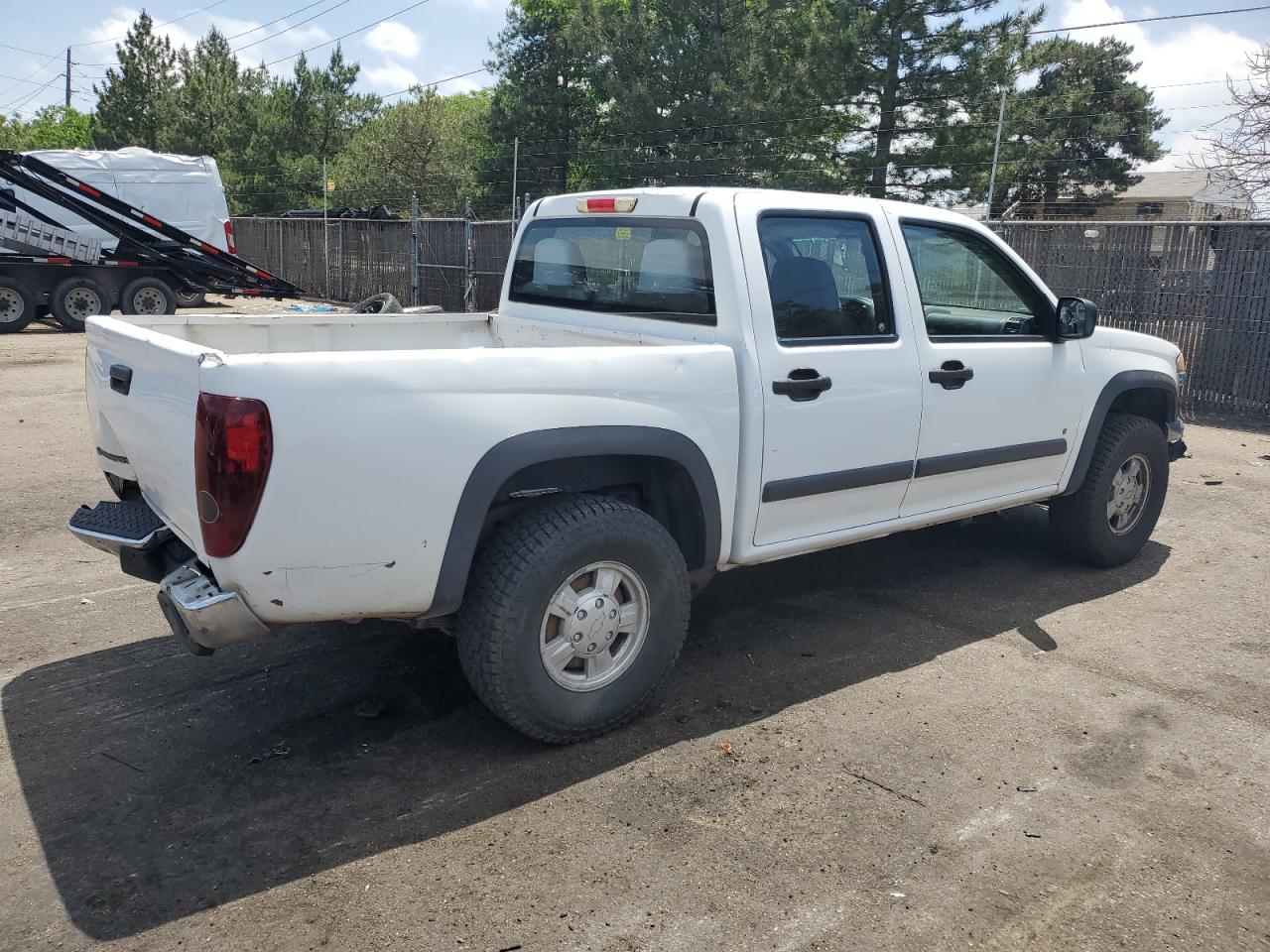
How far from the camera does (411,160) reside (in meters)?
48.6

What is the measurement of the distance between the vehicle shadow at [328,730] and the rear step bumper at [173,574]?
513mm

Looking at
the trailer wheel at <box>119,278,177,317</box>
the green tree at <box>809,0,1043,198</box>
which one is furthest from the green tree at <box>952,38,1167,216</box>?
the trailer wheel at <box>119,278,177,317</box>

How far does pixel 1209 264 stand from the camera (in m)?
10.9

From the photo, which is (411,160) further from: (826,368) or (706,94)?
(826,368)

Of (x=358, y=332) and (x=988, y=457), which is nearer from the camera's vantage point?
(x=988, y=457)

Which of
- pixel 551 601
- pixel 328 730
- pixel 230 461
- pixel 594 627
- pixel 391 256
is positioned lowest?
pixel 328 730

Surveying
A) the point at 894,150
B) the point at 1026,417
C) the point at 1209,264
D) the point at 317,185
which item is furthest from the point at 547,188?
the point at 1026,417

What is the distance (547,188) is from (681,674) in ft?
125

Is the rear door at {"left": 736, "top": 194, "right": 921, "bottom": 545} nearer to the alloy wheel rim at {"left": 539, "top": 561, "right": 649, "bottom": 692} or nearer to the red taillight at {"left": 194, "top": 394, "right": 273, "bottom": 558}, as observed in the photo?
the alloy wheel rim at {"left": 539, "top": 561, "right": 649, "bottom": 692}

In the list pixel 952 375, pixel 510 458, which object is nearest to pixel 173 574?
pixel 510 458

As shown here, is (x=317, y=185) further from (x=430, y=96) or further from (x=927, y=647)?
(x=927, y=647)

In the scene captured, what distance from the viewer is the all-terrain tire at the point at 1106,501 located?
5.55 metres

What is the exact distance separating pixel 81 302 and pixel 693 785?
16778 mm

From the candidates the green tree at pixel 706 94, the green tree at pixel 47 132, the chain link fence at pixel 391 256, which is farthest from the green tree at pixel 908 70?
the green tree at pixel 47 132
